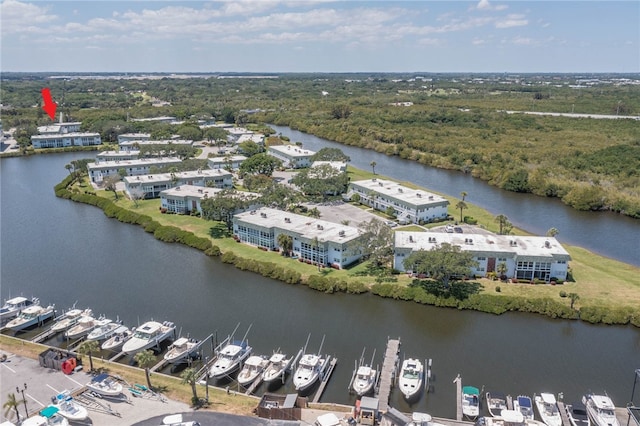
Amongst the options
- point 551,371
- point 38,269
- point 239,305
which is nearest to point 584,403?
point 551,371

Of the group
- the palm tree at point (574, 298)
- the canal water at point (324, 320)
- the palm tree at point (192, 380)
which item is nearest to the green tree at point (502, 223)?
the palm tree at point (574, 298)

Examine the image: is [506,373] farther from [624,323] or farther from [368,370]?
[624,323]

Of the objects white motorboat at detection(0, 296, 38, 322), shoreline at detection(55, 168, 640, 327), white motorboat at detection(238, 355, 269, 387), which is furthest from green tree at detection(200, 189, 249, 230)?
white motorboat at detection(238, 355, 269, 387)

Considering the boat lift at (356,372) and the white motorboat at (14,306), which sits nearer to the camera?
the boat lift at (356,372)

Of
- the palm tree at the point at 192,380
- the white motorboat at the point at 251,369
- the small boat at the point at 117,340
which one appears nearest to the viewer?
the palm tree at the point at 192,380

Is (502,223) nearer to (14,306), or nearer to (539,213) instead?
(539,213)

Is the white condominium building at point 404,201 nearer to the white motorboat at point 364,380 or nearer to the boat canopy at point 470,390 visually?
the white motorboat at point 364,380
